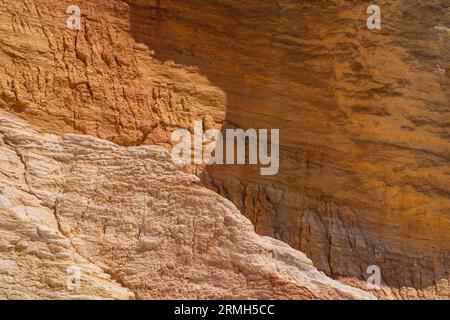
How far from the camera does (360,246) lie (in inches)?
425

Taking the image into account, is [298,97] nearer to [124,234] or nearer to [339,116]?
[339,116]

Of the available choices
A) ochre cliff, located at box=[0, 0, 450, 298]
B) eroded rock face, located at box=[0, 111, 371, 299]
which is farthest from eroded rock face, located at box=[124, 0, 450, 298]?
eroded rock face, located at box=[0, 111, 371, 299]

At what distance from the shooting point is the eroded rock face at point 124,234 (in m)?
8.22

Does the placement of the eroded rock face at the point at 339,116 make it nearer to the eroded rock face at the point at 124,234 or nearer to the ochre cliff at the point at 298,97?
the ochre cliff at the point at 298,97

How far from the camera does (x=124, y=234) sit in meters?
8.72

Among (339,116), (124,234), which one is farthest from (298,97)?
(124,234)

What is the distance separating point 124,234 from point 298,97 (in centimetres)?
373

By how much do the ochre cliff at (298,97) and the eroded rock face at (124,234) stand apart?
49.7 inches

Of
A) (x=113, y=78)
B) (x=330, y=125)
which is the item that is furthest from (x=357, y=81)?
(x=113, y=78)

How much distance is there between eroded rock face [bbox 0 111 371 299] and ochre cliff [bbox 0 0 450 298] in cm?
126

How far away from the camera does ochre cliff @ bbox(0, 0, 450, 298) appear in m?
10.6

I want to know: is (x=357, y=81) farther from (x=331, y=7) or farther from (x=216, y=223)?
(x=216, y=223)

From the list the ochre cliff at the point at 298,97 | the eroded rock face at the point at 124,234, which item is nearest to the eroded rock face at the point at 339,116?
the ochre cliff at the point at 298,97

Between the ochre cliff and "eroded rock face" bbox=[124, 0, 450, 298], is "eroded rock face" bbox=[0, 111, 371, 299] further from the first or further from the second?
"eroded rock face" bbox=[124, 0, 450, 298]
